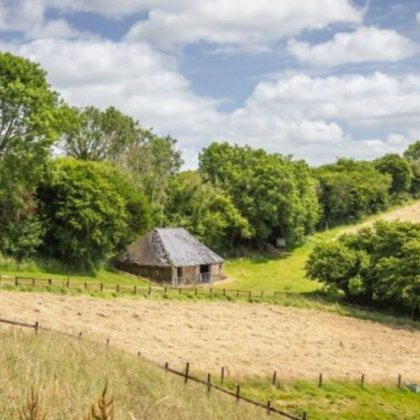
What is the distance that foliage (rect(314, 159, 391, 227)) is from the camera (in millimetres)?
85125

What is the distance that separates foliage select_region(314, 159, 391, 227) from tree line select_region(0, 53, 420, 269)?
0.52ft

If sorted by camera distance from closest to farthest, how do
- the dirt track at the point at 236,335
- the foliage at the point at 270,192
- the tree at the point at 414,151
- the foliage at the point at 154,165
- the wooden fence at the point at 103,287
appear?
the dirt track at the point at 236,335 < the wooden fence at the point at 103,287 < the foliage at the point at 154,165 < the foliage at the point at 270,192 < the tree at the point at 414,151

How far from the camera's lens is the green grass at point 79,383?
6781mm

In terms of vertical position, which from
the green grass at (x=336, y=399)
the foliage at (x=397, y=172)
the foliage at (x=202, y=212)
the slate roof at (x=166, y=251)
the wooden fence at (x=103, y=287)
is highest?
the foliage at (x=397, y=172)

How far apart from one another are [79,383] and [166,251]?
4461cm

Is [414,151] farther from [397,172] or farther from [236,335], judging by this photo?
[236,335]

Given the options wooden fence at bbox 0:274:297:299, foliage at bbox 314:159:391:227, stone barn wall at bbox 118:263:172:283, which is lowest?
wooden fence at bbox 0:274:297:299

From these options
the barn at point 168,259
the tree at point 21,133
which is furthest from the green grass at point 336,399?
the barn at point 168,259

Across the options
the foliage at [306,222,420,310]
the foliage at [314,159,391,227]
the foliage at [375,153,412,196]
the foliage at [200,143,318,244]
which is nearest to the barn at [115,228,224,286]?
the foliage at [306,222,420,310]

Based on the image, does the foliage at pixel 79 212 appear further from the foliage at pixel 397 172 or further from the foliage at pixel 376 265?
the foliage at pixel 397 172

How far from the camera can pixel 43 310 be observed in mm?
31047

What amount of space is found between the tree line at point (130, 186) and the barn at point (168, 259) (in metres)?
1.87

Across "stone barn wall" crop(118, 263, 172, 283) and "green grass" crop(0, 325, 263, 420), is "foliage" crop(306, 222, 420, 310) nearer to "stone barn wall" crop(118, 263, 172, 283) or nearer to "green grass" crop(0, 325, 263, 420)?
"stone barn wall" crop(118, 263, 172, 283)

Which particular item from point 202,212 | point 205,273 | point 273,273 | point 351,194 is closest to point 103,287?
point 205,273
